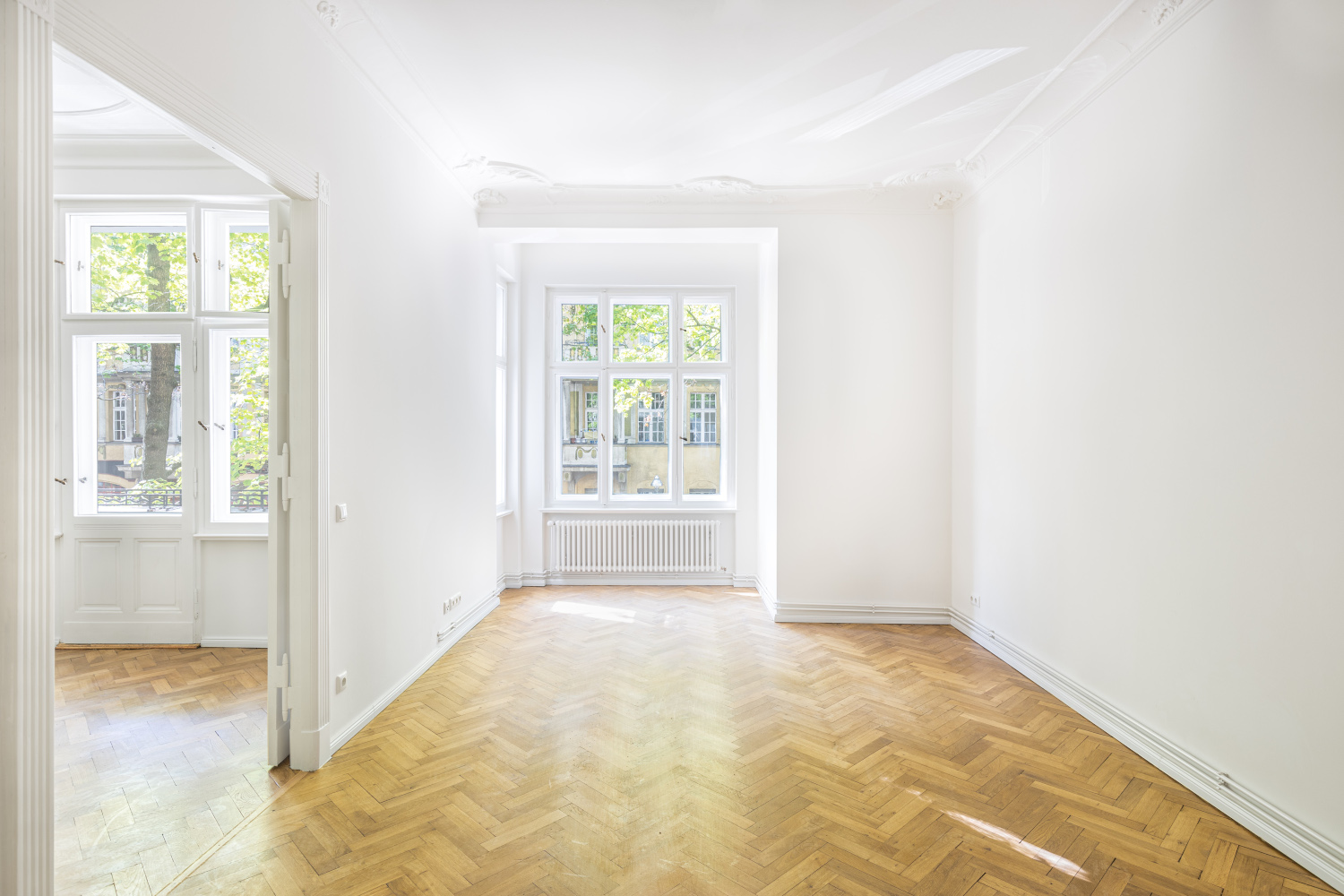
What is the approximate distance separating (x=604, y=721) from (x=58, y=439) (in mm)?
4104

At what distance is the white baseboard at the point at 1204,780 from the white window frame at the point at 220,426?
4964 mm

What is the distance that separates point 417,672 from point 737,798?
2.16m

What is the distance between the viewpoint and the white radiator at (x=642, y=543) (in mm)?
5934

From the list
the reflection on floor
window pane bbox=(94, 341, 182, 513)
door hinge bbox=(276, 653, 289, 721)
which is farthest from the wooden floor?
window pane bbox=(94, 341, 182, 513)

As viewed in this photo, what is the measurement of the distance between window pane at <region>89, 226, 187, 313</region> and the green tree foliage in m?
0.48

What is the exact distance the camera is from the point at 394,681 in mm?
3434

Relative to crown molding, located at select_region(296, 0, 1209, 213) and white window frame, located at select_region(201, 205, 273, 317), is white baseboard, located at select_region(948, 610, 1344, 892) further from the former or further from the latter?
white window frame, located at select_region(201, 205, 273, 317)

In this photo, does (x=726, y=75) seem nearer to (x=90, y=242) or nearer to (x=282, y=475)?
(x=282, y=475)

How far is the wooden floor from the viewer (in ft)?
6.64

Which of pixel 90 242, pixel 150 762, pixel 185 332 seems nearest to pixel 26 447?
pixel 150 762

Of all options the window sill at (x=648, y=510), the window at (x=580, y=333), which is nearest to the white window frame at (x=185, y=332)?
the window sill at (x=648, y=510)

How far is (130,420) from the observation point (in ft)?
13.8

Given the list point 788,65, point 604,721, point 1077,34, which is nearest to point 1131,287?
point 1077,34

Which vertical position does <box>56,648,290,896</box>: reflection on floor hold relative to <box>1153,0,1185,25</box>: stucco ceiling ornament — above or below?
below
